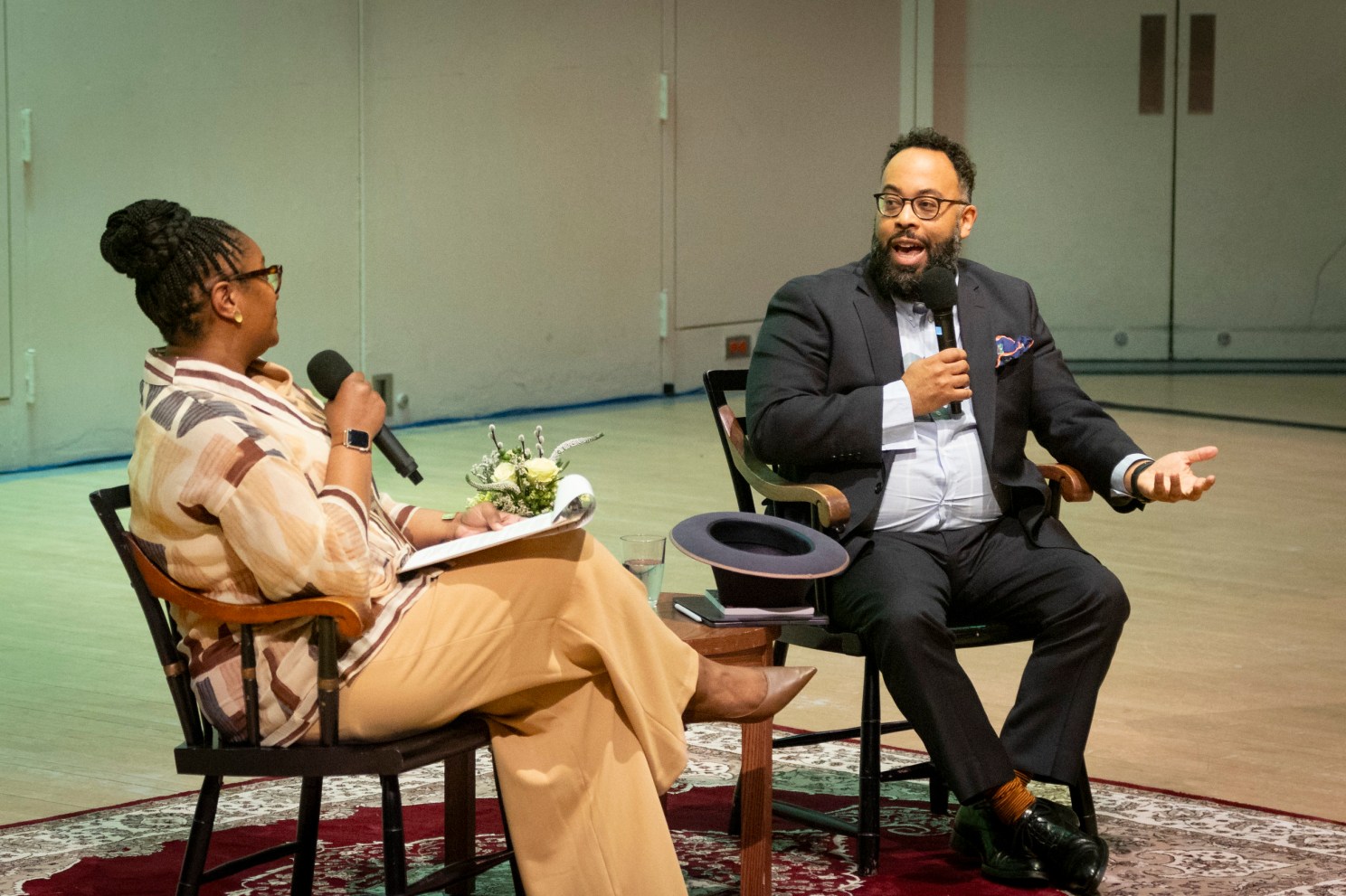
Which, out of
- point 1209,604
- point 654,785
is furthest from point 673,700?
point 1209,604

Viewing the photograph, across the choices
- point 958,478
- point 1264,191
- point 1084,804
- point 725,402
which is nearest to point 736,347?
point 1264,191

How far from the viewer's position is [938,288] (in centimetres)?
365

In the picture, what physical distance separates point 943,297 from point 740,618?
795 mm

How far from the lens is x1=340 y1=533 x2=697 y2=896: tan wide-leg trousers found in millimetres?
2814

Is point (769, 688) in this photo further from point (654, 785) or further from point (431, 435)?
point (431, 435)

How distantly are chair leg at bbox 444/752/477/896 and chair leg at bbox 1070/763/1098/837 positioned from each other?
107 centimetres

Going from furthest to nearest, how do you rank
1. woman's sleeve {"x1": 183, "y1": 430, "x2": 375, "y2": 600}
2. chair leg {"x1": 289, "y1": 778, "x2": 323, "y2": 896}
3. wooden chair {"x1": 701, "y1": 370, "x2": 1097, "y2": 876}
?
wooden chair {"x1": 701, "y1": 370, "x2": 1097, "y2": 876}, chair leg {"x1": 289, "y1": 778, "x2": 323, "y2": 896}, woman's sleeve {"x1": 183, "y1": 430, "x2": 375, "y2": 600}

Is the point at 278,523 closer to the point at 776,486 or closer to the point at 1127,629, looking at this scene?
the point at 776,486

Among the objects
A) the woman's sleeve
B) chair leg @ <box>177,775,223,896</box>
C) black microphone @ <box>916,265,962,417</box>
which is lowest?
chair leg @ <box>177,775,223,896</box>

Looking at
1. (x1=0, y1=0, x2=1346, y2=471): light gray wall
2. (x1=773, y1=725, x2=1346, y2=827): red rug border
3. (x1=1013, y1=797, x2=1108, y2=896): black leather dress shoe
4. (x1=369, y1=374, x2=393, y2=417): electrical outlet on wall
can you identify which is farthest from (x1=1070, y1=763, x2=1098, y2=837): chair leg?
(x1=369, y1=374, x2=393, y2=417): electrical outlet on wall

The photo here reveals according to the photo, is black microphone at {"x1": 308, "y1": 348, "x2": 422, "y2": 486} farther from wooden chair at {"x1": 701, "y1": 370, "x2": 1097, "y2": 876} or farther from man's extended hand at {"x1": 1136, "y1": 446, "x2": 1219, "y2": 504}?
man's extended hand at {"x1": 1136, "y1": 446, "x2": 1219, "y2": 504}

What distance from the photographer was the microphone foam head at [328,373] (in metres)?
2.90

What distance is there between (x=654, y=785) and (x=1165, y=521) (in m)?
4.48

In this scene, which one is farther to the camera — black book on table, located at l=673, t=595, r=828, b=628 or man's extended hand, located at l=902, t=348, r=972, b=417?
man's extended hand, located at l=902, t=348, r=972, b=417
